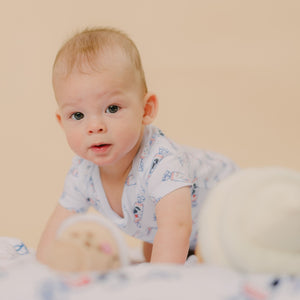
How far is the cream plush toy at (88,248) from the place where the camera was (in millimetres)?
634

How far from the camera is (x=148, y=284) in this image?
580 mm

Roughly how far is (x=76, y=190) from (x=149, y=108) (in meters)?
0.32

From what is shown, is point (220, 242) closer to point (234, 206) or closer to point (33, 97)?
point (234, 206)

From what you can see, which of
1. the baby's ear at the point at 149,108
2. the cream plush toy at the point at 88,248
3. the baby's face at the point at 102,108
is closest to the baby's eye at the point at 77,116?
the baby's face at the point at 102,108

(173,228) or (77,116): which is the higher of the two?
(77,116)

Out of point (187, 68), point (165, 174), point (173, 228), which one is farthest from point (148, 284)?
point (187, 68)

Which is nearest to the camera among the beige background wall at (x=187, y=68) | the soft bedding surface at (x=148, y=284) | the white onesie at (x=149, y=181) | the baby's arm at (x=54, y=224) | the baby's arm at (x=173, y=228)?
the soft bedding surface at (x=148, y=284)

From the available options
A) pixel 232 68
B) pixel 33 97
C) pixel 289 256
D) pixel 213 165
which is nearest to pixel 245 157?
pixel 232 68

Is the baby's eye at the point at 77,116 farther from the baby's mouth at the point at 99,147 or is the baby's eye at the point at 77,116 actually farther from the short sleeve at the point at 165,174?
the short sleeve at the point at 165,174

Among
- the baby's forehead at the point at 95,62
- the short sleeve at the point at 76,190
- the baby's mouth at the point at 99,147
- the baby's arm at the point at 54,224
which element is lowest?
the baby's arm at the point at 54,224

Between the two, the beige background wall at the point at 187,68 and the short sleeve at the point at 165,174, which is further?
the beige background wall at the point at 187,68

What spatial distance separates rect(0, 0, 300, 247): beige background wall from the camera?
2.28 metres

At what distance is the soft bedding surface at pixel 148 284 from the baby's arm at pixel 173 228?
39cm

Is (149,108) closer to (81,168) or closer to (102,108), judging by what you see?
(102,108)
